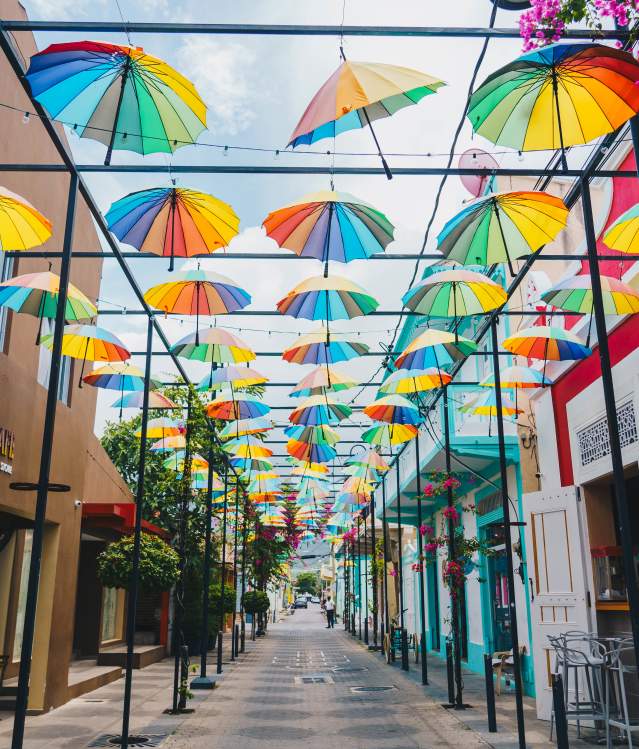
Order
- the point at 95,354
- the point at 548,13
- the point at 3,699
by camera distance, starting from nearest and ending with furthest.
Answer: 1. the point at 548,13
2. the point at 95,354
3. the point at 3,699

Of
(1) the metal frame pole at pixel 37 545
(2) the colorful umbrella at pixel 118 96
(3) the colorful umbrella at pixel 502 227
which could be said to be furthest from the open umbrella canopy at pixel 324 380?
(1) the metal frame pole at pixel 37 545

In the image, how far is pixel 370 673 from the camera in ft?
60.7

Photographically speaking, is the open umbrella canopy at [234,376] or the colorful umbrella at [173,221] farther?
the open umbrella canopy at [234,376]

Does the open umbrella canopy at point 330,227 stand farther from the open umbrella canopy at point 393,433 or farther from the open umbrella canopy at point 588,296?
the open umbrella canopy at point 393,433

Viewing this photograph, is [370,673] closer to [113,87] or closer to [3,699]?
[3,699]

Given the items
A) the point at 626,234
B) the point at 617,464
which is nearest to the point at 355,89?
the point at 617,464

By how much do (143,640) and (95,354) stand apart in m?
15.4

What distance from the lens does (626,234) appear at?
7863 millimetres

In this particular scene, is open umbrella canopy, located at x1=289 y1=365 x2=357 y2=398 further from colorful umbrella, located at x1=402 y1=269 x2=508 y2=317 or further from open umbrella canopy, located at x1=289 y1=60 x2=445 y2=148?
open umbrella canopy, located at x1=289 y1=60 x2=445 y2=148

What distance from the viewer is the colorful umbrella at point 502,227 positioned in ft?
24.7

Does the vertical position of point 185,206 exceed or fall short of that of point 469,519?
it exceeds it

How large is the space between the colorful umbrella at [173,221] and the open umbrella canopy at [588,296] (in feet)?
14.0

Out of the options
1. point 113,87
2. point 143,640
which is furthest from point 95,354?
point 143,640

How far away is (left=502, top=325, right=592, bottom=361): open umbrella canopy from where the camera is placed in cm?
1025
